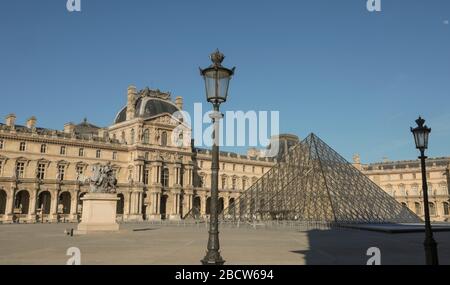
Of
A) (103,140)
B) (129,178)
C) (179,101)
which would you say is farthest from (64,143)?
(179,101)

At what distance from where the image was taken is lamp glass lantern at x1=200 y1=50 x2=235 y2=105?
8.56 meters

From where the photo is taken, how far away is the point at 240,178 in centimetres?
7775

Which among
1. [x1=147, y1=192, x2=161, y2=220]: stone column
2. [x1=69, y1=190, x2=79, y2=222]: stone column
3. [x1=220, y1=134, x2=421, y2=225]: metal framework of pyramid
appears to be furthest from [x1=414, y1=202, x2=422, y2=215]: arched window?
[x1=69, y1=190, x2=79, y2=222]: stone column

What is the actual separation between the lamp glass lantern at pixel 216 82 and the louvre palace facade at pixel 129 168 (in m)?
38.7

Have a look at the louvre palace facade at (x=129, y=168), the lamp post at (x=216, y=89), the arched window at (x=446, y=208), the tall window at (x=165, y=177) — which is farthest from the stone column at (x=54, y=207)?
the arched window at (x=446, y=208)

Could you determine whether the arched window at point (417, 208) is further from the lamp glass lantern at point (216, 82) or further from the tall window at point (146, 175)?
the lamp glass lantern at point (216, 82)

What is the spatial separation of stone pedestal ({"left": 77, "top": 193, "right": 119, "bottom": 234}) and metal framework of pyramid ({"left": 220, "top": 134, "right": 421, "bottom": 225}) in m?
15.5

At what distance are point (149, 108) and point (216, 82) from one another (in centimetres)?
5692

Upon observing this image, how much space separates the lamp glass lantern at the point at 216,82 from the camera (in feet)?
28.1

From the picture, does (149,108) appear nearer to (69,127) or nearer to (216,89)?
(69,127)

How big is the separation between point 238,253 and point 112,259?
3692mm

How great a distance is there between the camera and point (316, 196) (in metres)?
35.8

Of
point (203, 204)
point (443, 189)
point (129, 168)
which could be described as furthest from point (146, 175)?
point (443, 189)

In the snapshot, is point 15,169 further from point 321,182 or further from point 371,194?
point 371,194
